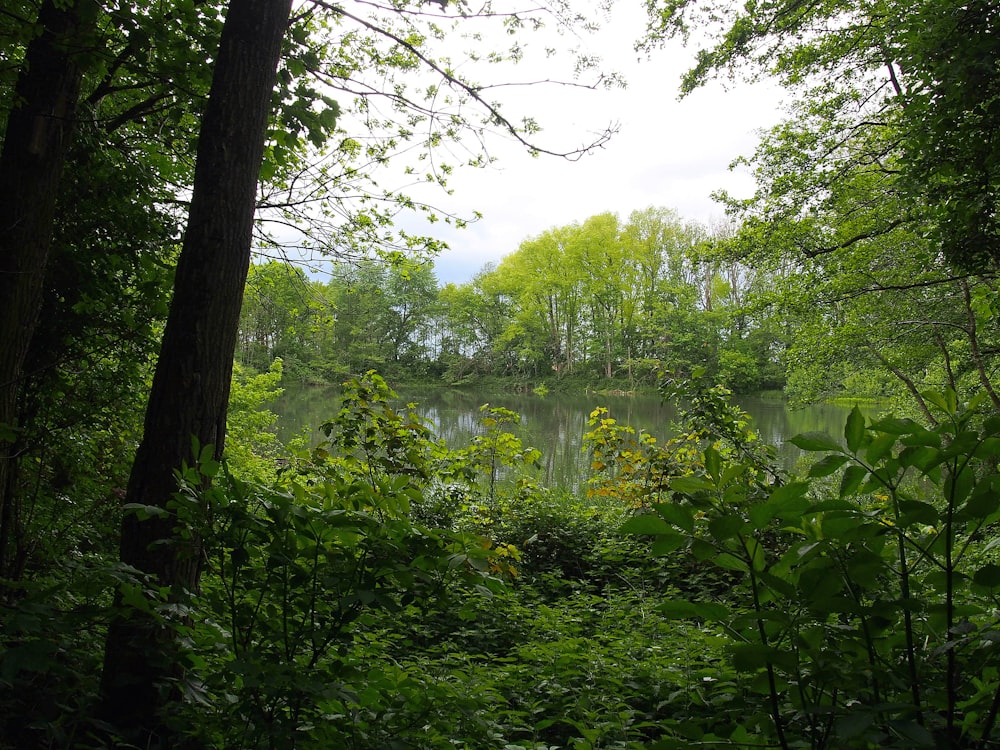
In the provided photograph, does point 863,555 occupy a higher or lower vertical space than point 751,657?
higher

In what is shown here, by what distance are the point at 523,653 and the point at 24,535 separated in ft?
9.18

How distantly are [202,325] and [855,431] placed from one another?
204 cm

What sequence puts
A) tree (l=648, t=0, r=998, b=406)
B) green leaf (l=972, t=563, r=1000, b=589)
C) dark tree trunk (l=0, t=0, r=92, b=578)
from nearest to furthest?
green leaf (l=972, t=563, r=1000, b=589) < dark tree trunk (l=0, t=0, r=92, b=578) < tree (l=648, t=0, r=998, b=406)

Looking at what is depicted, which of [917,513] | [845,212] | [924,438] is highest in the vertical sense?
[845,212]

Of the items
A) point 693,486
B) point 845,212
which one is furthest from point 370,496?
point 845,212

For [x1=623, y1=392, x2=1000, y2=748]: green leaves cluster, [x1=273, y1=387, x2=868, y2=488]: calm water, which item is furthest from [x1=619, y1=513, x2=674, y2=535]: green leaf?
[x1=273, y1=387, x2=868, y2=488]: calm water

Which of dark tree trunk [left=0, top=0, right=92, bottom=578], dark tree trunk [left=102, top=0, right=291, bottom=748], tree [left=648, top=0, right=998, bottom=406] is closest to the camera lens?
dark tree trunk [left=102, top=0, right=291, bottom=748]

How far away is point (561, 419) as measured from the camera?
23391 millimetres

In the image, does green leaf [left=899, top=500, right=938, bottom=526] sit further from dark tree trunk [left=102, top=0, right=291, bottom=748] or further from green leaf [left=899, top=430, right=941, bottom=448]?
dark tree trunk [left=102, top=0, right=291, bottom=748]

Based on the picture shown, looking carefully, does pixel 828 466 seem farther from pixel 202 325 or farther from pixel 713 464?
pixel 202 325

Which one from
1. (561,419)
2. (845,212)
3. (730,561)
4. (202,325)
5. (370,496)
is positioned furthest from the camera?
(561,419)

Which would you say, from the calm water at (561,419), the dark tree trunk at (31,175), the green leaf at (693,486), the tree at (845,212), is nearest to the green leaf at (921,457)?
the green leaf at (693,486)

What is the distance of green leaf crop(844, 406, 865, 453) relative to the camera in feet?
2.66

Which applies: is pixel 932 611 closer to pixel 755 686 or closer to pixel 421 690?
pixel 755 686
